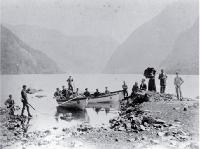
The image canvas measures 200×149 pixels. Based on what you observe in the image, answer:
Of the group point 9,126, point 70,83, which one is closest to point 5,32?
point 70,83

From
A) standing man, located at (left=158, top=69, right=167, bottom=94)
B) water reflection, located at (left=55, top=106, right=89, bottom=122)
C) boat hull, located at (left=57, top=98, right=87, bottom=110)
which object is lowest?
water reflection, located at (left=55, top=106, right=89, bottom=122)

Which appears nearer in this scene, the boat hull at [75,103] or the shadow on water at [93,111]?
the shadow on water at [93,111]

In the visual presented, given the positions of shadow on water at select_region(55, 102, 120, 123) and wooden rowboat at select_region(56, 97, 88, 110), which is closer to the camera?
shadow on water at select_region(55, 102, 120, 123)

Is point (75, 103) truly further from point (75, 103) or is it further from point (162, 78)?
point (162, 78)

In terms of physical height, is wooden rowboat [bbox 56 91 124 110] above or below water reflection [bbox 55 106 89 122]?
above

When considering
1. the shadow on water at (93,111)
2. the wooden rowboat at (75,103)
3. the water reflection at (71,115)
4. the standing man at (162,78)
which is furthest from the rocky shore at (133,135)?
the wooden rowboat at (75,103)

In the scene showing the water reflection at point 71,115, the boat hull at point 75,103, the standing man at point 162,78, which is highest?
the standing man at point 162,78

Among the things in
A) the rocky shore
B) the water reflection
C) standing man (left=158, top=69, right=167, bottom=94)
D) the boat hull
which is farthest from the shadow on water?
the rocky shore

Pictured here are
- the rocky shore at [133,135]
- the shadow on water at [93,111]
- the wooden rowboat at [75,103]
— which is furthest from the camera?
the wooden rowboat at [75,103]

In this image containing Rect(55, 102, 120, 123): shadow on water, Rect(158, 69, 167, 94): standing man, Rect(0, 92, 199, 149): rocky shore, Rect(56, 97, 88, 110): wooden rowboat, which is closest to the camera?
Rect(0, 92, 199, 149): rocky shore

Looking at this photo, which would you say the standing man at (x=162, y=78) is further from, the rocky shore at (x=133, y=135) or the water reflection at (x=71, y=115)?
the rocky shore at (x=133, y=135)

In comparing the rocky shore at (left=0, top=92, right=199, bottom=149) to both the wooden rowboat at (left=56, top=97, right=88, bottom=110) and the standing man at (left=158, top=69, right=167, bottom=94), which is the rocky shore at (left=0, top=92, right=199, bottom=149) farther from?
the wooden rowboat at (left=56, top=97, right=88, bottom=110)
